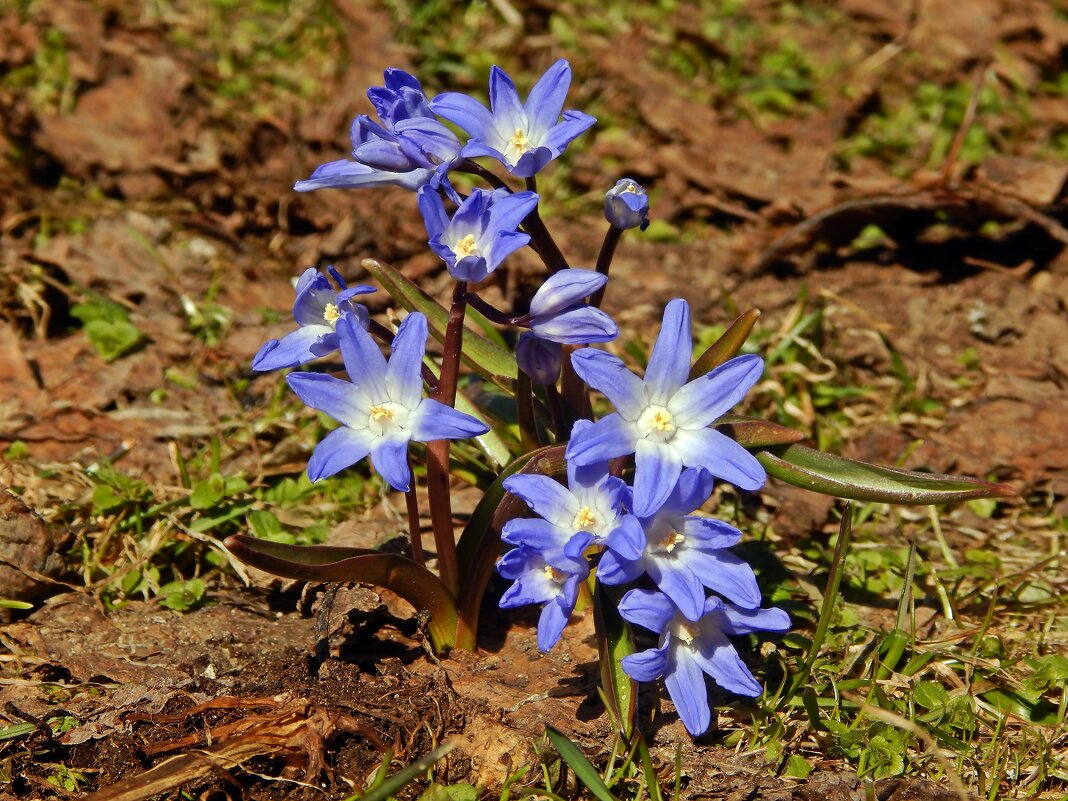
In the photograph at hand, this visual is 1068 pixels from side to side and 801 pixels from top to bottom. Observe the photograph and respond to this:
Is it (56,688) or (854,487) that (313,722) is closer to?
(56,688)

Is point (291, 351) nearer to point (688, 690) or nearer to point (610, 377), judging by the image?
point (610, 377)

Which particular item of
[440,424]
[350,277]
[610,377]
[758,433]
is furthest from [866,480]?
[350,277]

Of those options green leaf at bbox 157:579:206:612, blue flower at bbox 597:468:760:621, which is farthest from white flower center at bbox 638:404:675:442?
green leaf at bbox 157:579:206:612

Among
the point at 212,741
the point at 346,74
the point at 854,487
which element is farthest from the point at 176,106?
the point at 854,487

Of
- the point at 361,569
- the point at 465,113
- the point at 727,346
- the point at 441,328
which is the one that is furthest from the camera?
the point at 441,328

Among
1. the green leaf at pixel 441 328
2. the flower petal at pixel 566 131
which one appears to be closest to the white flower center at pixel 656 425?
the green leaf at pixel 441 328

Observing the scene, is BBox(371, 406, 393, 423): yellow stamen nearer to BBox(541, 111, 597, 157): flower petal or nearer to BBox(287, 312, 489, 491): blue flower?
BBox(287, 312, 489, 491): blue flower
